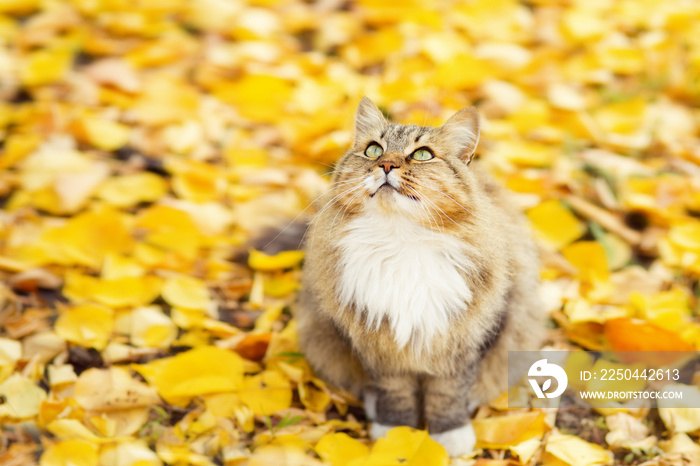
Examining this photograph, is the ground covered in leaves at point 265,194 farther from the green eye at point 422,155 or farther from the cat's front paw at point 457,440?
the green eye at point 422,155

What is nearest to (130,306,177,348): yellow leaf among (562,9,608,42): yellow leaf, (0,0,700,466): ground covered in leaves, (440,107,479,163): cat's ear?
(0,0,700,466): ground covered in leaves

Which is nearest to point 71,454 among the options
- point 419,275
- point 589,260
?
point 419,275

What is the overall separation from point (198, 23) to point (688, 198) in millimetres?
3334

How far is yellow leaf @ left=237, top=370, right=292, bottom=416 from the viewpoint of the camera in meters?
2.29

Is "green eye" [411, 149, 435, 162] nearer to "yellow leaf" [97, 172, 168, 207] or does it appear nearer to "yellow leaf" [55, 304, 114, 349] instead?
"yellow leaf" [55, 304, 114, 349]

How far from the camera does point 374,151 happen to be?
7.02 ft

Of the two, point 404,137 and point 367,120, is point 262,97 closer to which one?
point 367,120

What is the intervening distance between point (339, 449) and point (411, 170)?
1.00m

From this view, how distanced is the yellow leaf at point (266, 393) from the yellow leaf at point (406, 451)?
43cm

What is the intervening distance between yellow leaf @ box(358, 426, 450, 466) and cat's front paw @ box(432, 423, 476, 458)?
112 mm

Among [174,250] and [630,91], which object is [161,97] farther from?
[630,91]

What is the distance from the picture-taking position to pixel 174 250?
2973 mm

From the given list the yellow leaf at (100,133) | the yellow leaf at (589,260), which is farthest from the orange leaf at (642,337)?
the yellow leaf at (100,133)

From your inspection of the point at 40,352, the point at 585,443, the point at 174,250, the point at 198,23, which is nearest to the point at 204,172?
the point at 174,250
